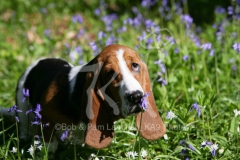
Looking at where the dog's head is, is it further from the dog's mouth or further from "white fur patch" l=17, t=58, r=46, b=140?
"white fur patch" l=17, t=58, r=46, b=140

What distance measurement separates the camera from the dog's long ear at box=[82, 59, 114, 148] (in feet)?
12.2

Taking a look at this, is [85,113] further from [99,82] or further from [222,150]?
[222,150]

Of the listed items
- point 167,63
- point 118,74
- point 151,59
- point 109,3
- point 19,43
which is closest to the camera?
point 118,74

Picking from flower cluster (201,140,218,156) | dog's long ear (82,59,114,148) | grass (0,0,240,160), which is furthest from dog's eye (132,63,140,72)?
flower cluster (201,140,218,156)

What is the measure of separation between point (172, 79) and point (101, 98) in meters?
1.66

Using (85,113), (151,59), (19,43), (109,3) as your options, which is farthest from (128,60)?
(109,3)

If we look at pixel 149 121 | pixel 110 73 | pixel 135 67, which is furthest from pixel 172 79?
pixel 110 73

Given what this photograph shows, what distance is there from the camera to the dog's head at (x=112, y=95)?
11.7 ft

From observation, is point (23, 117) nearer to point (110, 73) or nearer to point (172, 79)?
point (110, 73)

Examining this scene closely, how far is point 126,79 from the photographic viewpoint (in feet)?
11.5

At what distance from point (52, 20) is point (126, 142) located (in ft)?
16.1

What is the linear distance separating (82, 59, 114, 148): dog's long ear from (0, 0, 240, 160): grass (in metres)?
0.16

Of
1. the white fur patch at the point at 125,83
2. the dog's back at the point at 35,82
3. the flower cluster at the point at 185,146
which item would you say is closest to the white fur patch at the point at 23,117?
the dog's back at the point at 35,82

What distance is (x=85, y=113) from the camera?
3.79 m
